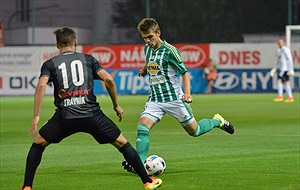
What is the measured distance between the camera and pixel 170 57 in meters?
11.5

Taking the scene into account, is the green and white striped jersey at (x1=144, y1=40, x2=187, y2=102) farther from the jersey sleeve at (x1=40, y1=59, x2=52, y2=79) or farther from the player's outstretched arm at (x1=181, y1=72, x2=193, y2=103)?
the jersey sleeve at (x1=40, y1=59, x2=52, y2=79)

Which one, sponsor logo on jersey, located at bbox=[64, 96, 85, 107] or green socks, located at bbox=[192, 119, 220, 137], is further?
green socks, located at bbox=[192, 119, 220, 137]

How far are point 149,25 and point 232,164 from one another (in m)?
2.55

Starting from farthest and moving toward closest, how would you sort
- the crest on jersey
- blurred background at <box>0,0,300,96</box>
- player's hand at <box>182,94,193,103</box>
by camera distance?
1. blurred background at <box>0,0,300,96</box>
2. the crest on jersey
3. player's hand at <box>182,94,193,103</box>

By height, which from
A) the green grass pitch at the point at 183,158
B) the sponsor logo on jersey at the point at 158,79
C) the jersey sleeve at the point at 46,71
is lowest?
the green grass pitch at the point at 183,158

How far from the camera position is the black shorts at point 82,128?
920 cm

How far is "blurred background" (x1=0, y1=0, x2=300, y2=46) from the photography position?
39.2m

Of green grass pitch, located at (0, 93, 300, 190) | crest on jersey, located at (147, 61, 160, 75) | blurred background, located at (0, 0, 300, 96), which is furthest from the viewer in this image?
blurred background, located at (0, 0, 300, 96)

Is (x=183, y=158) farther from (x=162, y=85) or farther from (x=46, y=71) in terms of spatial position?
(x=46, y=71)

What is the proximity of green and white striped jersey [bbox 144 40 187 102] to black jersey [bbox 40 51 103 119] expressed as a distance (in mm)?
2459

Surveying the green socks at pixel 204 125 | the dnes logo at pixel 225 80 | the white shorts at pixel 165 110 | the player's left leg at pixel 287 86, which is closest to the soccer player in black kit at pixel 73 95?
the white shorts at pixel 165 110

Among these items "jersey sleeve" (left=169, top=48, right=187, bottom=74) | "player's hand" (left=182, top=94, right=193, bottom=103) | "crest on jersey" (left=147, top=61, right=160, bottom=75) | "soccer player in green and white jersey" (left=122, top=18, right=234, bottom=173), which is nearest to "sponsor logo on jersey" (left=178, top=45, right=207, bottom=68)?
"soccer player in green and white jersey" (left=122, top=18, right=234, bottom=173)

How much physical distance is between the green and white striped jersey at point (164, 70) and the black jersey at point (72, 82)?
2.46 m

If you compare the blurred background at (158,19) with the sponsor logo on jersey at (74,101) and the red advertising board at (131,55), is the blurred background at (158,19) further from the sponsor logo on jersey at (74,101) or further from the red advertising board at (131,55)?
the sponsor logo on jersey at (74,101)
